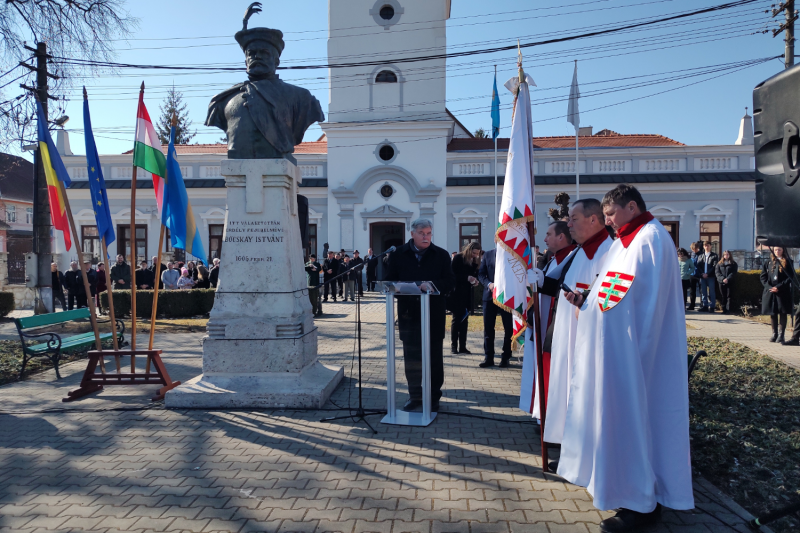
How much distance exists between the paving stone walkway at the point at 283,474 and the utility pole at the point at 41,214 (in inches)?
375

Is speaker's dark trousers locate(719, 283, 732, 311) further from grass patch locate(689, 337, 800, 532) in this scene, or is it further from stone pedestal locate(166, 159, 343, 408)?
stone pedestal locate(166, 159, 343, 408)

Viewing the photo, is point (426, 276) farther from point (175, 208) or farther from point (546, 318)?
point (175, 208)

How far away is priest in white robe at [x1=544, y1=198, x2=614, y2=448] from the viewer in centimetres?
399

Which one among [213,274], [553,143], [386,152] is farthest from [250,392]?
[553,143]

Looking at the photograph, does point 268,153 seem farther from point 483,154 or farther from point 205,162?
point 205,162

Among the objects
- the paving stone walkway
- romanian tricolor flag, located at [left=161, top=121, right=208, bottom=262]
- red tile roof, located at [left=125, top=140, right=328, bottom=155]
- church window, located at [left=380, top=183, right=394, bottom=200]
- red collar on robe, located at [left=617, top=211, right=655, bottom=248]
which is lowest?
the paving stone walkway

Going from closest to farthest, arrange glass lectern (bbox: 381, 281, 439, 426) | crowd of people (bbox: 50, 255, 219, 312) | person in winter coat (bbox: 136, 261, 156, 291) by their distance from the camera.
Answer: glass lectern (bbox: 381, 281, 439, 426)
crowd of people (bbox: 50, 255, 219, 312)
person in winter coat (bbox: 136, 261, 156, 291)

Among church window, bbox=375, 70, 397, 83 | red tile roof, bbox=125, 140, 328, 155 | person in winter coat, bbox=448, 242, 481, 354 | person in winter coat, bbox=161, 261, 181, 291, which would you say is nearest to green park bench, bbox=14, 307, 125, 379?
person in winter coat, bbox=448, 242, 481, 354

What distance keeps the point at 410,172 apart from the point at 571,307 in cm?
2213

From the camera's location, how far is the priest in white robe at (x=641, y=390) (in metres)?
3.21

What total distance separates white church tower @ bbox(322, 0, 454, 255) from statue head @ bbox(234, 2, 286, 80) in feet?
61.4

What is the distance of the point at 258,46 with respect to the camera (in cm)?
666

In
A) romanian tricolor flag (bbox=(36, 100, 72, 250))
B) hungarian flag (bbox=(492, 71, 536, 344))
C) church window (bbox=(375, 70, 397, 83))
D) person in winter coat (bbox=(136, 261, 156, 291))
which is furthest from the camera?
church window (bbox=(375, 70, 397, 83))

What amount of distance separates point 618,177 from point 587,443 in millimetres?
24340
